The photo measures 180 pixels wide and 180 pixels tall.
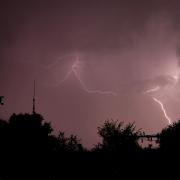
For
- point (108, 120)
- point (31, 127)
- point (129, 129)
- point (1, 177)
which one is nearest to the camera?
point (1, 177)

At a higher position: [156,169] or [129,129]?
[129,129]

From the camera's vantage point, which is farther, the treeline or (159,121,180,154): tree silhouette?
(159,121,180,154): tree silhouette

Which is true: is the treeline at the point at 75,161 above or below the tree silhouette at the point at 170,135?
below

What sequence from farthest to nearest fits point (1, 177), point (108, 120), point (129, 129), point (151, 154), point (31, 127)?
1. point (108, 120)
2. point (129, 129)
3. point (31, 127)
4. point (151, 154)
5. point (1, 177)

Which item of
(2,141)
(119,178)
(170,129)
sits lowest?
(119,178)

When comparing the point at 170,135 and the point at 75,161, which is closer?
the point at 75,161

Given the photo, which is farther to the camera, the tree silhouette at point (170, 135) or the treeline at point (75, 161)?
the tree silhouette at point (170, 135)

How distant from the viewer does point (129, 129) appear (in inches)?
1802

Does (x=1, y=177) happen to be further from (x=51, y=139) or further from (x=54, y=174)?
(x=51, y=139)

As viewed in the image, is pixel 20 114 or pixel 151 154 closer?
pixel 151 154

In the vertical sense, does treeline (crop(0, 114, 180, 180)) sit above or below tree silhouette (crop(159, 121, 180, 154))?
below

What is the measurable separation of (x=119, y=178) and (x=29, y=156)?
8.27m

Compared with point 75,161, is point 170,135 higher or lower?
higher

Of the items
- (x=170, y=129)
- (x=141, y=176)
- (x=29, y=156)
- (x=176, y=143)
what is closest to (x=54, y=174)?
(x=29, y=156)
